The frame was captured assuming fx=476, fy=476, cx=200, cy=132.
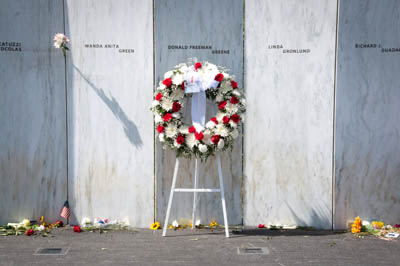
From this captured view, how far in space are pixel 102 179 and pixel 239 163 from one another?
184 cm

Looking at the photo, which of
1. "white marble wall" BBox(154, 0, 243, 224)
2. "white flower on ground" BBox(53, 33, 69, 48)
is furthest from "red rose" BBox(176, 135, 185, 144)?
"white flower on ground" BBox(53, 33, 69, 48)

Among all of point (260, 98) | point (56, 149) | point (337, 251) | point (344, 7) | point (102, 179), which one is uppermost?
point (344, 7)

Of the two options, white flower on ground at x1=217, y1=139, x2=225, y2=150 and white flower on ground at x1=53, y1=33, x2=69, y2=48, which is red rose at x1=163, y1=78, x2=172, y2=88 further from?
white flower on ground at x1=53, y1=33, x2=69, y2=48

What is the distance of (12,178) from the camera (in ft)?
20.8

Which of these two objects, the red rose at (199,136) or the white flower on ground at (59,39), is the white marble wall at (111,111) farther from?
the red rose at (199,136)

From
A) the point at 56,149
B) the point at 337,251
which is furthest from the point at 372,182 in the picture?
the point at 56,149

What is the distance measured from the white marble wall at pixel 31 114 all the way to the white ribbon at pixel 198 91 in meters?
1.81

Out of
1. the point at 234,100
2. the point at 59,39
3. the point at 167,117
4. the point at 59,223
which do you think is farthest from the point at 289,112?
the point at 59,223

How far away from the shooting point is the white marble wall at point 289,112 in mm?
6207

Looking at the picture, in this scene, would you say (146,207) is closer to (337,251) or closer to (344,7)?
(337,251)

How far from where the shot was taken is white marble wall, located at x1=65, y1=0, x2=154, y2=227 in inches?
247

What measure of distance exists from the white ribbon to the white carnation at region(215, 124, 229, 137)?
0.69ft

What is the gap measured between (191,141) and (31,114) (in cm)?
226

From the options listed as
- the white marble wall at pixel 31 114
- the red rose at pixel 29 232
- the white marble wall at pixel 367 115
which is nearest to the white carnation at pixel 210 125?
the white marble wall at pixel 367 115
